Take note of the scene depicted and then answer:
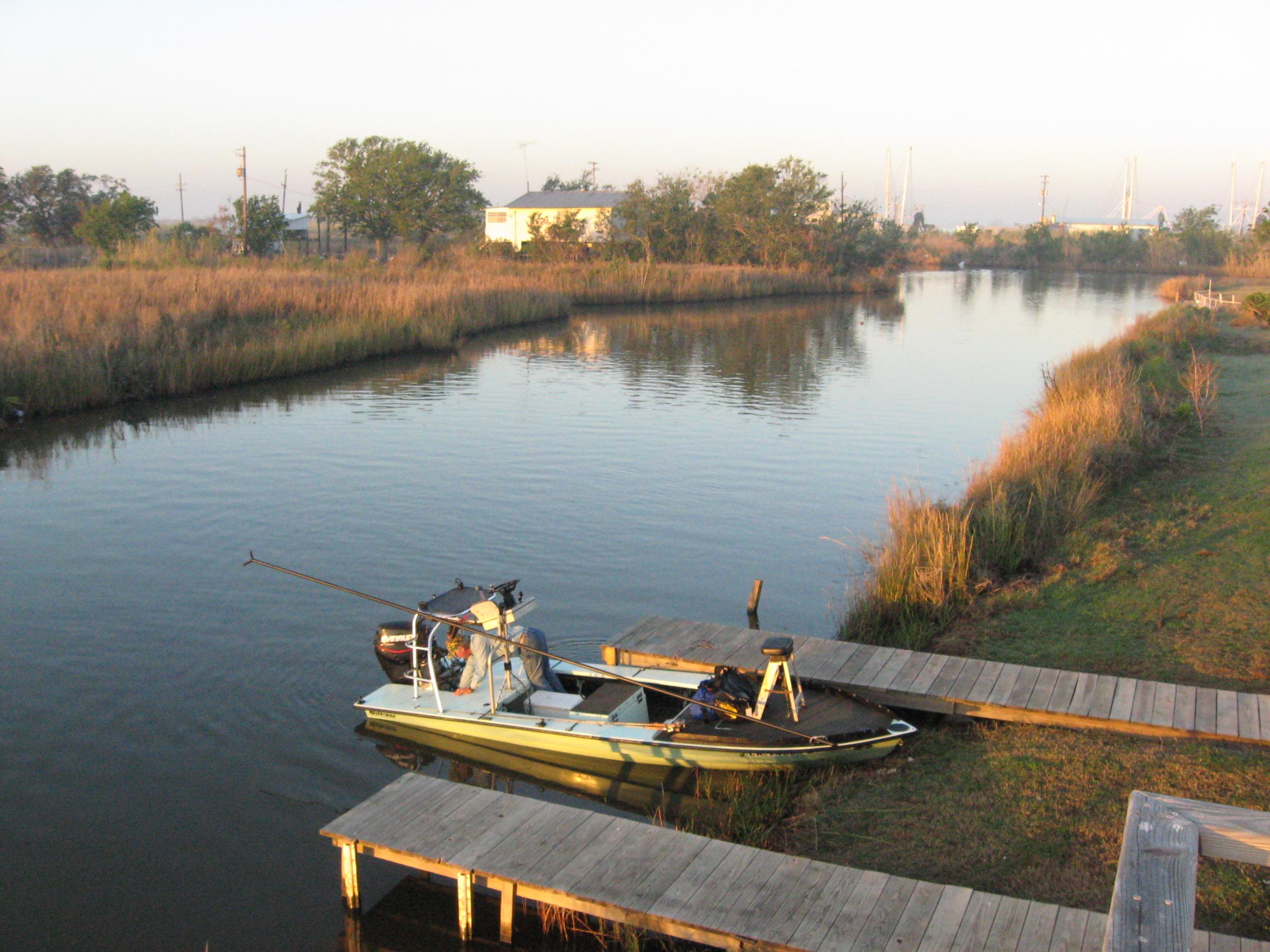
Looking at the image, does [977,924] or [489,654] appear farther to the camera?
[489,654]

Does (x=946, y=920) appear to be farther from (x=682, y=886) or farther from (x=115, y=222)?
(x=115, y=222)

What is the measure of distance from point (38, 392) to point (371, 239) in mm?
57481

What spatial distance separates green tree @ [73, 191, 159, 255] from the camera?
4984 centimetres

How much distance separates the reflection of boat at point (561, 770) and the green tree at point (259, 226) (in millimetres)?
51605

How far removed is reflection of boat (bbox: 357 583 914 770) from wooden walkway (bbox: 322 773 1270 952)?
4.63ft

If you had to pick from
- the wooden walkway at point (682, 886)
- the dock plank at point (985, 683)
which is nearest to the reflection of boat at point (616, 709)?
the dock plank at point (985, 683)

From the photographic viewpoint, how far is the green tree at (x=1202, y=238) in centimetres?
8819

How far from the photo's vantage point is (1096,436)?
13930 millimetres

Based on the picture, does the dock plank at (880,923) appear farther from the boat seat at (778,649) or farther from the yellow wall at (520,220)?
the yellow wall at (520,220)

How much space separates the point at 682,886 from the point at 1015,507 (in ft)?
25.2

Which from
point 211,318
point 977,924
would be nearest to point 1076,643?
point 977,924

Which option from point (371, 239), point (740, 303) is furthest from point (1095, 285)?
point (371, 239)

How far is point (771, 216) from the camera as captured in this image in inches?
2591

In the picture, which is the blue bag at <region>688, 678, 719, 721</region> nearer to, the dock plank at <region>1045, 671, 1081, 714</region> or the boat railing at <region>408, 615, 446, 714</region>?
the boat railing at <region>408, 615, 446, 714</region>
